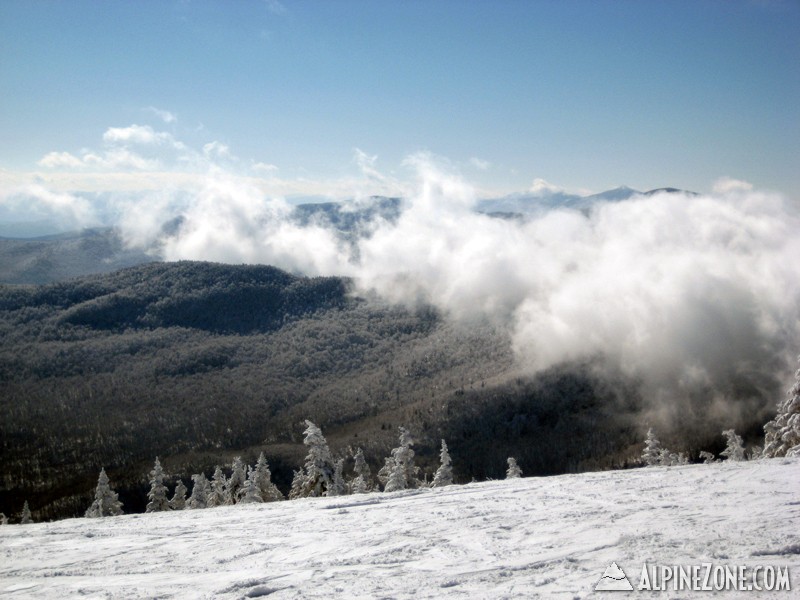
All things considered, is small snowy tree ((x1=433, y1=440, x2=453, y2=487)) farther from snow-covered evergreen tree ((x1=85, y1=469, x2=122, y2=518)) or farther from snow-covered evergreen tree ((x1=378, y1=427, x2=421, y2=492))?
snow-covered evergreen tree ((x1=85, y1=469, x2=122, y2=518))

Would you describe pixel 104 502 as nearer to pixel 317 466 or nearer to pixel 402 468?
pixel 317 466

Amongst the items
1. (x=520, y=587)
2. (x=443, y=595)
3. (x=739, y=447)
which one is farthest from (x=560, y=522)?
(x=739, y=447)

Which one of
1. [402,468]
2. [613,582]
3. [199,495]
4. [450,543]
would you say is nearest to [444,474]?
[402,468]

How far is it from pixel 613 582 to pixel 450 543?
4.01 meters

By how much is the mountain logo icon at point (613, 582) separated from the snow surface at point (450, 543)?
108 millimetres

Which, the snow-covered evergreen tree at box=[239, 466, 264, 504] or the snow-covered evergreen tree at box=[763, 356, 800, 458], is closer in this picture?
the snow-covered evergreen tree at box=[763, 356, 800, 458]

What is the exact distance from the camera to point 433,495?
1703 cm

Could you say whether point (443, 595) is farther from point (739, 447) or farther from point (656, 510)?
point (739, 447)

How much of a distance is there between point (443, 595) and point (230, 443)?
18671cm

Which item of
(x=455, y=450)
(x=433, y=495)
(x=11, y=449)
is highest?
(x=433, y=495)

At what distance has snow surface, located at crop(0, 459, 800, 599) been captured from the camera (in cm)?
923

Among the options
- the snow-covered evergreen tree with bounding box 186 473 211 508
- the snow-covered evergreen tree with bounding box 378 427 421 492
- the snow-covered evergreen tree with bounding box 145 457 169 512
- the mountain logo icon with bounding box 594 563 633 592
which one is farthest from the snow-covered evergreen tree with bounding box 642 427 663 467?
the snow-covered evergreen tree with bounding box 145 457 169 512

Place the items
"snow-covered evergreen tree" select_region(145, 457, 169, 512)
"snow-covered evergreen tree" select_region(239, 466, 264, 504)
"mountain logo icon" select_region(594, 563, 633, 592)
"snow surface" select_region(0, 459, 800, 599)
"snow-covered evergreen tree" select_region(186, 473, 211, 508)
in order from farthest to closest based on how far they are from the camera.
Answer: "snow-covered evergreen tree" select_region(186, 473, 211, 508) < "snow-covered evergreen tree" select_region(145, 457, 169, 512) < "snow-covered evergreen tree" select_region(239, 466, 264, 504) < "snow surface" select_region(0, 459, 800, 599) < "mountain logo icon" select_region(594, 563, 633, 592)

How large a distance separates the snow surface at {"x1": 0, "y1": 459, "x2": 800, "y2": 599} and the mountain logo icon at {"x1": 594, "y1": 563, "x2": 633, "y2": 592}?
0.36ft
